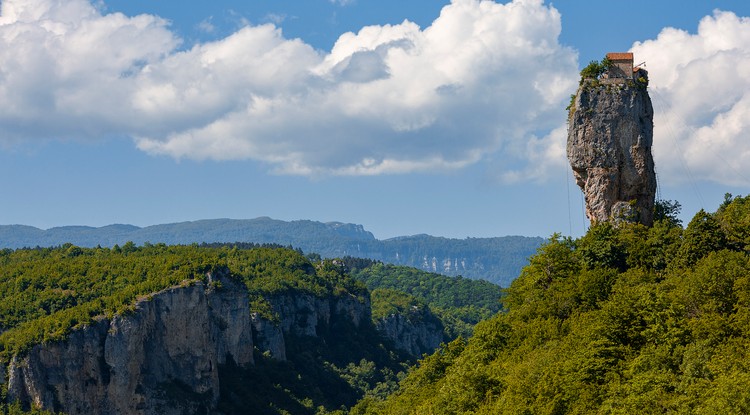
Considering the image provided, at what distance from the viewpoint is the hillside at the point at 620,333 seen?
48.3 m

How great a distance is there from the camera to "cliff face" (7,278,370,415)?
116m

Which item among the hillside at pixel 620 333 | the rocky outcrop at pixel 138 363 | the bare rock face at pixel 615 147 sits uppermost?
the bare rock face at pixel 615 147

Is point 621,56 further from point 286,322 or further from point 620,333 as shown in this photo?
point 286,322

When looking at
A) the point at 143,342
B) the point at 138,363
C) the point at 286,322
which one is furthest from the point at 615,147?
the point at 286,322

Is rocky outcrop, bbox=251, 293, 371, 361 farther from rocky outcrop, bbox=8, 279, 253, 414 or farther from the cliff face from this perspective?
rocky outcrop, bbox=8, 279, 253, 414

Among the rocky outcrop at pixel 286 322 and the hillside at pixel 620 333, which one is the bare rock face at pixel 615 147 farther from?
the rocky outcrop at pixel 286 322

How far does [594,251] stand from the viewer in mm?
71062

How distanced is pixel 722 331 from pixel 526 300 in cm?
2156

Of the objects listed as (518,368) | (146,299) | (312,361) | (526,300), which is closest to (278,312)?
(312,361)

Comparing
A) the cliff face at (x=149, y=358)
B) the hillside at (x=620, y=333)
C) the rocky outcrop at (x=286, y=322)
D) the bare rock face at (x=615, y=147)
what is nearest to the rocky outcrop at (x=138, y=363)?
the cliff face at (x=149, y=358)

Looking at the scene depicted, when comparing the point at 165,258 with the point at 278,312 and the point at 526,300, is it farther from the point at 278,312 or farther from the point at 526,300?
the point at 526,300

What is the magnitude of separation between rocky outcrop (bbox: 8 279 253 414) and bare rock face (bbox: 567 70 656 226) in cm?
6937

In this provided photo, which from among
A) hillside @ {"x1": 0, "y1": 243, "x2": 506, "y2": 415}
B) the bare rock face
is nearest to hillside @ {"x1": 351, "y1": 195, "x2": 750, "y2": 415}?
the bare rock face

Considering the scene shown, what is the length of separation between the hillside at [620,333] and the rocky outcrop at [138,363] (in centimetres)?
5165
